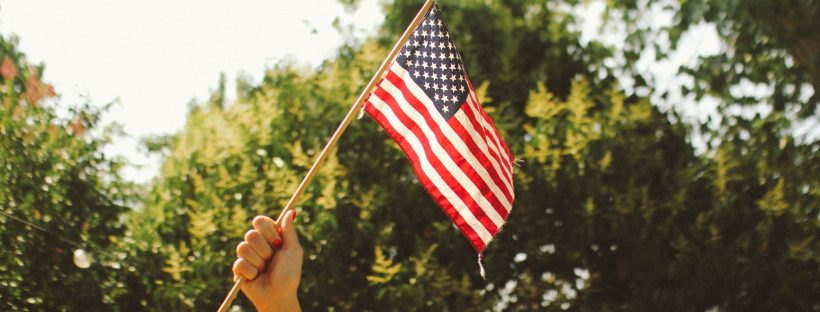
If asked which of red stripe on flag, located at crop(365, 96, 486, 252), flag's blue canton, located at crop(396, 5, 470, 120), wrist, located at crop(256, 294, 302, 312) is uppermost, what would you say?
flag's blue canton, located at crop(396, 5, 470, 120)

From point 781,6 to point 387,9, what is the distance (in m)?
3.82

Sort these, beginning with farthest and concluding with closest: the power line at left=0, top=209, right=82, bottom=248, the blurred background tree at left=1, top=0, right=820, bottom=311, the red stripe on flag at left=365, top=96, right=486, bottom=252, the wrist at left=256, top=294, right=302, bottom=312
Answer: the power line at left=0, top=209, right=82, bottom=248 < the blurred background tree at left=1, top=0, right=820, bottom=311 < the red stripe on flag at left=365, top=96, right=486, bottom=252 < the wrist at left=256, top=294, right=302, bottom=312

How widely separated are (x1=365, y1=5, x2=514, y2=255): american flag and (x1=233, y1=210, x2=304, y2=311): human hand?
3.17 ft

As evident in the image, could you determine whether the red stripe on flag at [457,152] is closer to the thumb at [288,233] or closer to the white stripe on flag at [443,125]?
the white stripe on flag at [443,125]

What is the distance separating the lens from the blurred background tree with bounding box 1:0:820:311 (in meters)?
5.01

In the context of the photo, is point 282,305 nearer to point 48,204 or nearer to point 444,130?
point 444,130

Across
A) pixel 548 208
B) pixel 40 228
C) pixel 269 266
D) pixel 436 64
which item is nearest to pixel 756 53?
pixel 548 208

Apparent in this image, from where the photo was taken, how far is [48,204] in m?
5.80

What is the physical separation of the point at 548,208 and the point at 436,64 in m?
2.34

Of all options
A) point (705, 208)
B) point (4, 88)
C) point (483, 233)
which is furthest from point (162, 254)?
point (705, 208)

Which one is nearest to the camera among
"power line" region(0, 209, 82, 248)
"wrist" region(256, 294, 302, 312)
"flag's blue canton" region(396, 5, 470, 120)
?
"wrist" region(256, 294, 302, 312)

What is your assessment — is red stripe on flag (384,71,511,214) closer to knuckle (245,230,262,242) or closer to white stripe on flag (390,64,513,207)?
white stripe on flag (390,64,513,207)

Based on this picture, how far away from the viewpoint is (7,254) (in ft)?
17.7

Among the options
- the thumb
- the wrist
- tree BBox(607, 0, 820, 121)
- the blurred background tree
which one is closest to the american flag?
the thumb
